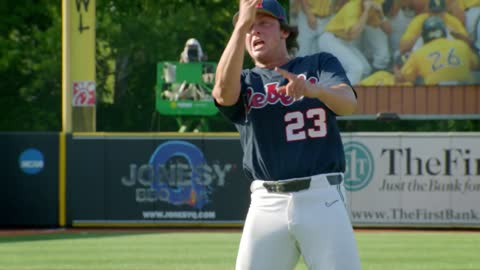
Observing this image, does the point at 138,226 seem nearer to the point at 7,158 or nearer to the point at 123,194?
the point at 123,194

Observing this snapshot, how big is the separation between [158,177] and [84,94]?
2.28 metres

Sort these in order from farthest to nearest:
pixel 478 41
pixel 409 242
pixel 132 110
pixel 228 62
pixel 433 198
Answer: pixel 132 110 < pixel 478 41 < pixel 433 198 < pixel 409 242 < pixel 228 62

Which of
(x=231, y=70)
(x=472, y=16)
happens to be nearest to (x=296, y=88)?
(x=231, y=70)

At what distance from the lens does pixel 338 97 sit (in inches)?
195

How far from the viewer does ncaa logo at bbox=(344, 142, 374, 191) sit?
55.3ft

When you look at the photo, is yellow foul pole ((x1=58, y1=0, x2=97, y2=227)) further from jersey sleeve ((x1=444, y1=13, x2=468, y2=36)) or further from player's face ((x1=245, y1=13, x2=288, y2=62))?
player's face ((x1=245, y1=13, x2=288, y2=62))

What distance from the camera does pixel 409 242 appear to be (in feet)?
46.3

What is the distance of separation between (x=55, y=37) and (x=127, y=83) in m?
2.36

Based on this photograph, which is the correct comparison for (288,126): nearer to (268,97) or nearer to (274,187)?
(268,97)

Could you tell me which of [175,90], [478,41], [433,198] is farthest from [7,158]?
[478,41]

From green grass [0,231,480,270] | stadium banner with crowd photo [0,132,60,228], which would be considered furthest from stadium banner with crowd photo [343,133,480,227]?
stadium banner with crowd photo [0,132,60,228]

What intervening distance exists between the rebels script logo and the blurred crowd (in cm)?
1480

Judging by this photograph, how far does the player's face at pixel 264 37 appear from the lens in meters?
5.23

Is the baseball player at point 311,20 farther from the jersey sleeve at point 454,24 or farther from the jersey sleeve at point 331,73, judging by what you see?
the jersey sleeve at point 331,73
